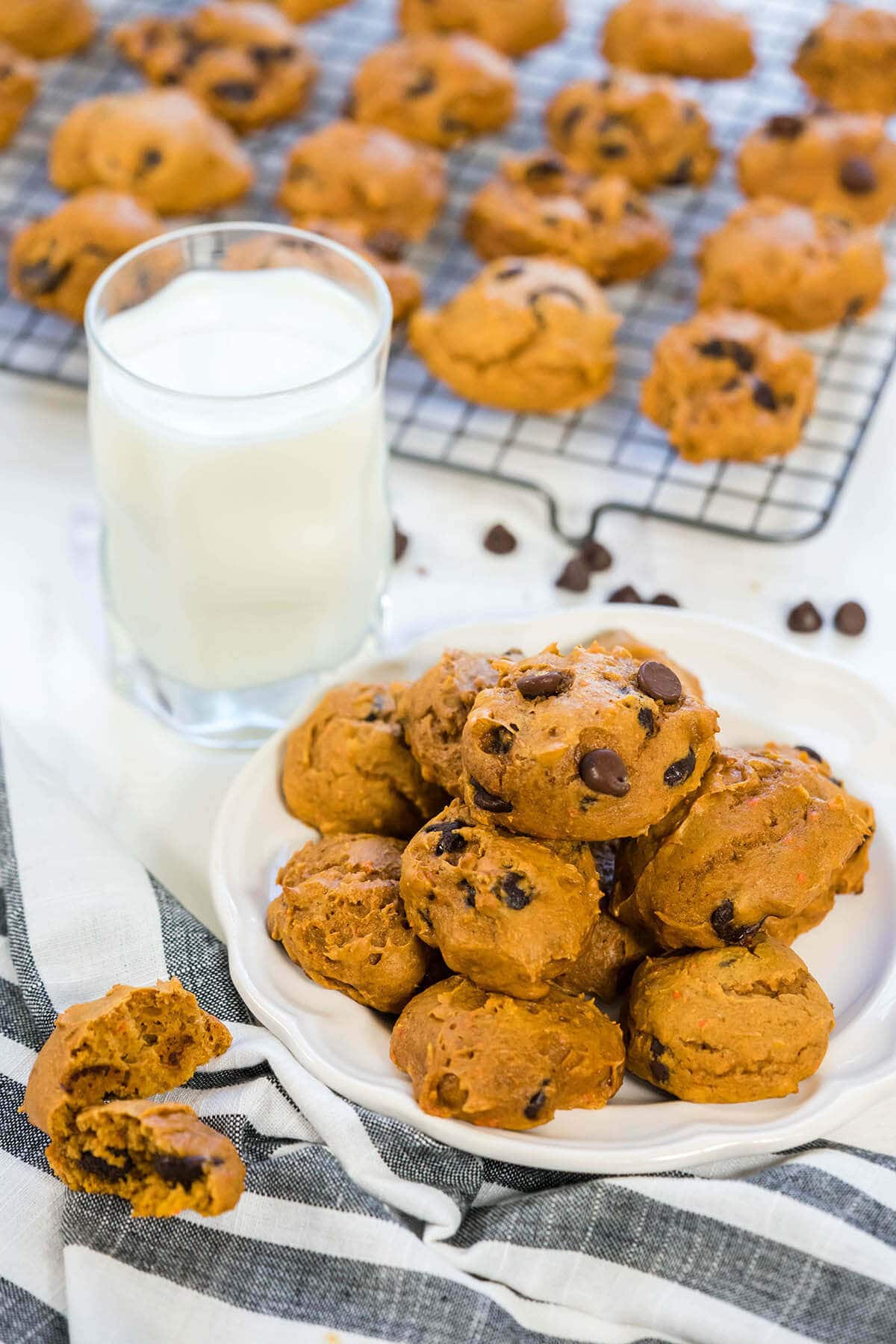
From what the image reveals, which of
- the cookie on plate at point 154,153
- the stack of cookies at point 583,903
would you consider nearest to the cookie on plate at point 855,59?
the cookie on plate at point 154,153

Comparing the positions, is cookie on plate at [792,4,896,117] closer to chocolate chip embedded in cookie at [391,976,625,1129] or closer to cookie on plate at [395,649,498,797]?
cookie on plate at [395,649,498,797]

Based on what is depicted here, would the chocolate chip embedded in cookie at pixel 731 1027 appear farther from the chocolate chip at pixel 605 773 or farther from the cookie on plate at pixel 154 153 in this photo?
the cookie on plate at pixel 154 153

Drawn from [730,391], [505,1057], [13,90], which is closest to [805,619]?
[730,391]

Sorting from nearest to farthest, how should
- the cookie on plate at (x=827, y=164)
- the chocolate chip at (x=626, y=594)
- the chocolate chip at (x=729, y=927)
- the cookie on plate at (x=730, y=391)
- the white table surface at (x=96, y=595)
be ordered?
the chocolate chip at (x=729, y=927), the white table surface at (x=96, y=595), the chocolate chip at (x=626, y=594), the cookie on plate at (x=730, y=391), the cookie on plate at (x=827, y=164)

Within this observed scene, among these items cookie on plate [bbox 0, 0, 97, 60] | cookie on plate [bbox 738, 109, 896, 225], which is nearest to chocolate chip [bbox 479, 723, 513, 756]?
cookie on plate [bbox 738, 109, 896, 225]

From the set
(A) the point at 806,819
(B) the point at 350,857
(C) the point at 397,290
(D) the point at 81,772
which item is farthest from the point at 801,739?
(C) the point at 397,290

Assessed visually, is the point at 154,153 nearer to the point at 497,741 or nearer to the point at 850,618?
the point at 850,618

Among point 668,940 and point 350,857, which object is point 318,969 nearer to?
point 350,857
